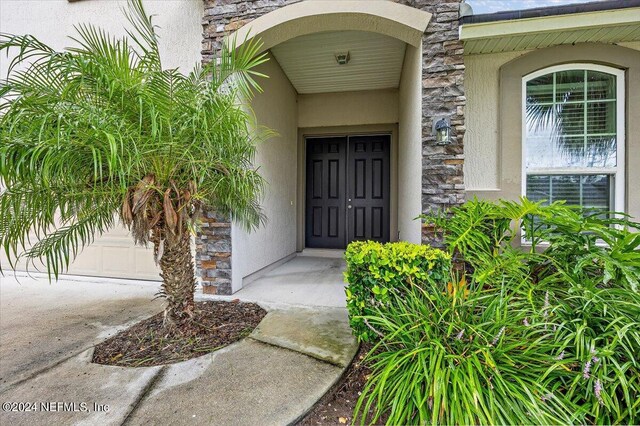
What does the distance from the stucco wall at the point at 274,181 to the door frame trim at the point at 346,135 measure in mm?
241

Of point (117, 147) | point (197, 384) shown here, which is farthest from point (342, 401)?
point (117, 147)

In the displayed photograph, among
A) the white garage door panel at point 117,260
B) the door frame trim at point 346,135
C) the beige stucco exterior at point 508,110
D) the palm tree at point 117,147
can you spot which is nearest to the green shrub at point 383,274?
the palm tree at point 117,147

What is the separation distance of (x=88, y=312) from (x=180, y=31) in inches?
144

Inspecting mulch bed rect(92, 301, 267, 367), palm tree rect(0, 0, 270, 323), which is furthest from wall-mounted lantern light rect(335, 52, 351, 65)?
mulch bed rect(92, 301, 267, 367)

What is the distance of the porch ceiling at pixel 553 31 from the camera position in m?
2.79

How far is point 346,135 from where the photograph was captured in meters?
6.41

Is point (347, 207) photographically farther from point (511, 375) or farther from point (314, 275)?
point (511, 375)

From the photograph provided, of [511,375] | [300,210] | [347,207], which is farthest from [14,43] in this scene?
[347,207]

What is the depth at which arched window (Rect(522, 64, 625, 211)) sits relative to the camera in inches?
129

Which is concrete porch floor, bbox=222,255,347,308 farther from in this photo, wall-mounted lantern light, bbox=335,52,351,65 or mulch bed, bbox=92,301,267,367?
wall-mounted lantern light, bbox=335,52,351,65

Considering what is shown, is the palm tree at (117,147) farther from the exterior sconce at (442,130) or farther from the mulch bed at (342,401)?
the exterior sconce at (442,130)

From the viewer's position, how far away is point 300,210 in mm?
6441

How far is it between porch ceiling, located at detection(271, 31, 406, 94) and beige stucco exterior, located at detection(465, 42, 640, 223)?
1.66 meters

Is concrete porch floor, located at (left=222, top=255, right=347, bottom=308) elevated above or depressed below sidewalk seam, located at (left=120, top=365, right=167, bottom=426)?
above
